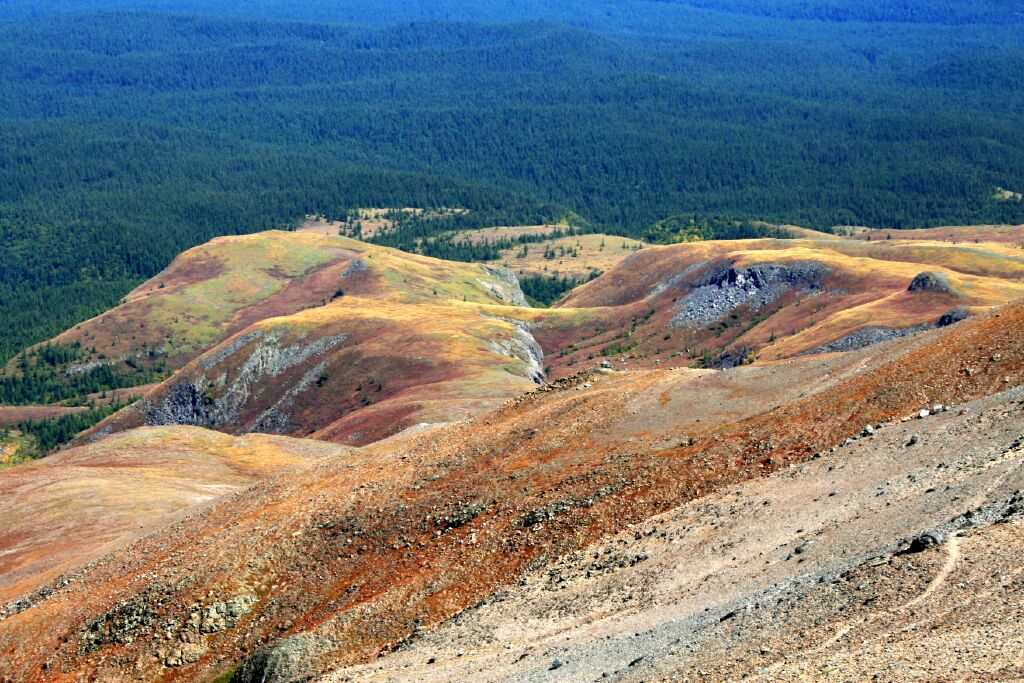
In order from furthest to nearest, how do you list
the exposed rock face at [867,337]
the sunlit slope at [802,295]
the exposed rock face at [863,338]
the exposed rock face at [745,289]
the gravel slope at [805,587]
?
the exposed rock face at [745,289] → the sunlit slope at [802,295] → the exposed rock face at [863,338] → the exposed rock face at [867,337] → the gravel slope at [805,587]

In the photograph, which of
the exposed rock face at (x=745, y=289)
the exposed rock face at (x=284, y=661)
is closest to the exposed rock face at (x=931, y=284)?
the exposed rock face at (x=745, y=289)

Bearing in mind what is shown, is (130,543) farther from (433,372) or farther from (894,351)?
(433,372)

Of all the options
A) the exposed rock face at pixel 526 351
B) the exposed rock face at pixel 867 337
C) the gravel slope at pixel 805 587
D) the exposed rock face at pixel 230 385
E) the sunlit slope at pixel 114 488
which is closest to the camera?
the gravel slope at pixel 805 587

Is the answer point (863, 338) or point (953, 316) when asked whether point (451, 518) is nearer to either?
point (953, 316)

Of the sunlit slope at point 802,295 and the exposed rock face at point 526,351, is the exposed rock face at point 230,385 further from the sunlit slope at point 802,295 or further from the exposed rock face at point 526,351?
the sunlit slope at point 802,295

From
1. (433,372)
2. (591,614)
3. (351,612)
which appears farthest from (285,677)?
(433,372)

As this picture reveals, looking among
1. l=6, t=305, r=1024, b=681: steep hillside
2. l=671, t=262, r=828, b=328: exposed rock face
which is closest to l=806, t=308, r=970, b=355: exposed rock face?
l=671, t=262, r=828, b=328: exposed rock face
